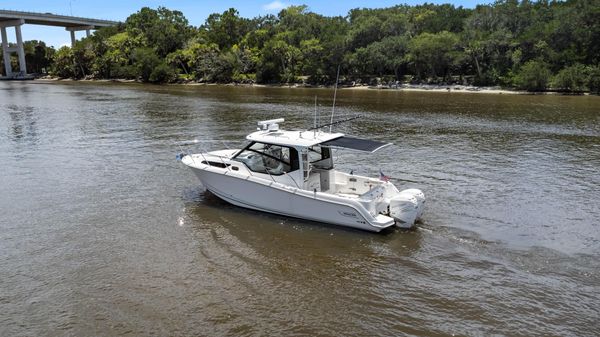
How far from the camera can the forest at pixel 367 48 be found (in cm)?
7050

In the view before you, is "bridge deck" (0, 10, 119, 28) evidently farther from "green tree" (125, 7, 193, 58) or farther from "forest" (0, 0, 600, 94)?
"green tree" (125, 7, 193, 58)

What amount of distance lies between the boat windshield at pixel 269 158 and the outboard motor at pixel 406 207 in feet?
9.84

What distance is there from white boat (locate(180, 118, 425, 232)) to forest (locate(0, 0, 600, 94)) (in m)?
61.7

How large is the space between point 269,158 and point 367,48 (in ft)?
242

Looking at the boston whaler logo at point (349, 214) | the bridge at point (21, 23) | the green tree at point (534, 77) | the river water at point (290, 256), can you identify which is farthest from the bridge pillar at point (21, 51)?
the boston whaler logo at point (349, 214)

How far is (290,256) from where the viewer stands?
12.0m

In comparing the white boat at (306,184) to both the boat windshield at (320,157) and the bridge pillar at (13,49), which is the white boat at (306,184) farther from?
the bridge pillar at (13,49)

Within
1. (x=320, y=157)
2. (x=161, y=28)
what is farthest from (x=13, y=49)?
(x=320, y=157)

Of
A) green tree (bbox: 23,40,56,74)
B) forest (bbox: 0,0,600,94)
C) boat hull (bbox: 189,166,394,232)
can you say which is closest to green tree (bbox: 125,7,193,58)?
forest (bbox: 0,0,600,94)

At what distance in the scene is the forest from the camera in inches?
2776

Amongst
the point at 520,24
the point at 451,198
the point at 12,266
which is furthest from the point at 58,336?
the point at 520,24

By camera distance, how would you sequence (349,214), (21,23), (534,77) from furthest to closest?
(21,23), (534,77), (349,214)

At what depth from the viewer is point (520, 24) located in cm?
8350

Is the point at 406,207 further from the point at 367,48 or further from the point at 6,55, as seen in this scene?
the point at 6,55
